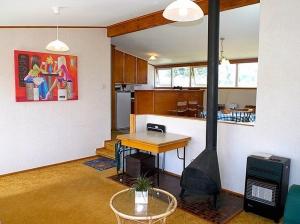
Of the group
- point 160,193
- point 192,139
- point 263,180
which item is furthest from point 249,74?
point 160,193

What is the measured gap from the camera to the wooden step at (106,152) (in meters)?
4.93

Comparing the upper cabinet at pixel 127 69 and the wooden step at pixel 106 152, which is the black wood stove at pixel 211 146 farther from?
the upper cabinet at pixel 127 69

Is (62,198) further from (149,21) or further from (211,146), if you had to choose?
(149,21)

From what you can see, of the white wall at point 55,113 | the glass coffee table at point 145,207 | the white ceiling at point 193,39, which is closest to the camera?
the glass coffee table at point 145,207

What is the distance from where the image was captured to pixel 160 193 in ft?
8.13

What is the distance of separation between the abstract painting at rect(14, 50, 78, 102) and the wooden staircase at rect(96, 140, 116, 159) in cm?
117

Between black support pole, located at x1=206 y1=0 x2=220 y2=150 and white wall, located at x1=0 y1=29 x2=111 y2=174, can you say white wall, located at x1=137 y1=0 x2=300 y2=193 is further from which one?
white wall, located at x1=0 y1=29 x2=111 y2=174

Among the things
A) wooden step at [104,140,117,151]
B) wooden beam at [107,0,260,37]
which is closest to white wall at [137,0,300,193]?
wooden beam at [107,0,260,37]

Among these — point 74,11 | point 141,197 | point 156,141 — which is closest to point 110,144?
point 156,141

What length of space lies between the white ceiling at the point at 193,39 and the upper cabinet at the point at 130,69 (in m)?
0.21

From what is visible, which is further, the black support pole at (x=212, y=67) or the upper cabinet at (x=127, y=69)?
the upper cabinet at (x=127, y=69)

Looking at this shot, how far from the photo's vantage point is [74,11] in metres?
3.49

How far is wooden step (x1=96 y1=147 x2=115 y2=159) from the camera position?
194 inches

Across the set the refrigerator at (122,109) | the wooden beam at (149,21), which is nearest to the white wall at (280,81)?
the wooden beam at (149,21)
